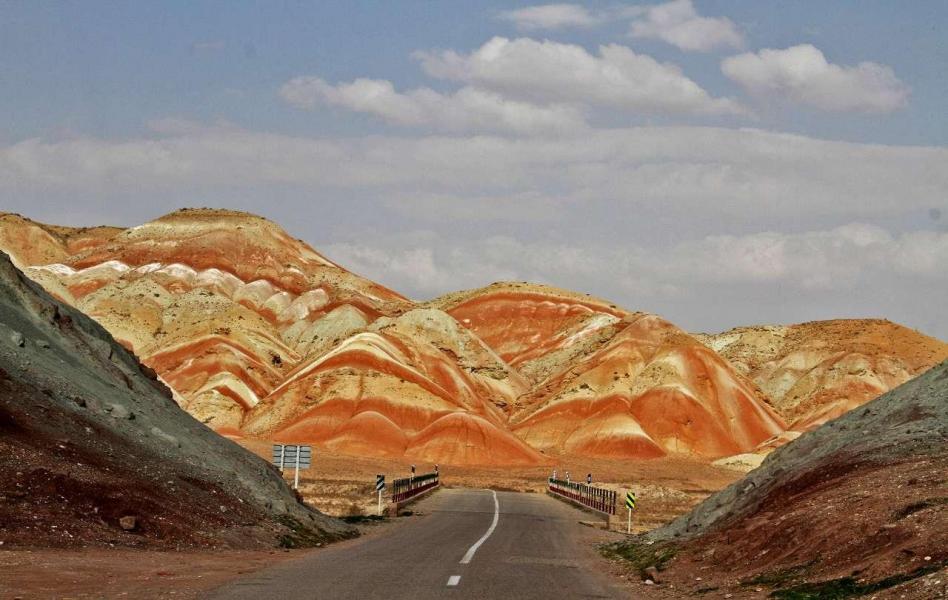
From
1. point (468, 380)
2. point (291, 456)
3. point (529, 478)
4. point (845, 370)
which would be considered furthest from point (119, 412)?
point (845, 370)

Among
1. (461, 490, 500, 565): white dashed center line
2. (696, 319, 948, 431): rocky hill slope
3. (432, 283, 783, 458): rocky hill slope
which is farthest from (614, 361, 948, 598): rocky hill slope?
(696, 319, 948, 431): rocky hill slope

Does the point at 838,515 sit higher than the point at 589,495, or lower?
lower

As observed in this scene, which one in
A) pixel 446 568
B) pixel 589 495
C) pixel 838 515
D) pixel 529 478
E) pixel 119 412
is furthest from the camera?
pixel 529 478

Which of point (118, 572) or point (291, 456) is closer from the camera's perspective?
point (118, 572)

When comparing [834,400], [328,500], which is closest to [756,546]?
[328,500]

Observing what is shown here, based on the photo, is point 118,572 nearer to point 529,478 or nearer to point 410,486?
point 410,486

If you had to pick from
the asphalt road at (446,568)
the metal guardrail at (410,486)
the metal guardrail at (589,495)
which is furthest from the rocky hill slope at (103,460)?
the metal guardrail at (589,495)

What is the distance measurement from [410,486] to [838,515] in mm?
40038

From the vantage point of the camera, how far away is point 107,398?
3362 centimetres

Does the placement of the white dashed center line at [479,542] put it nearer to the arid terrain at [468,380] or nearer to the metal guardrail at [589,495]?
the metal guardrail at [589,495]

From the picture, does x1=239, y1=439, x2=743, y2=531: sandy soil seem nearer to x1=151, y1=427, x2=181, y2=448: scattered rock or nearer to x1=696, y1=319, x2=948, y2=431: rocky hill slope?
x1=151, y1=427, x2=181, y2=448: scattered rock

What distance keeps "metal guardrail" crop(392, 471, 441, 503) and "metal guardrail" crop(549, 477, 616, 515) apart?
809 centimetres

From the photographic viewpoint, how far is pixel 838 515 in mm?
21328

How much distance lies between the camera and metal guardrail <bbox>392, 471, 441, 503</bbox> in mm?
53003
